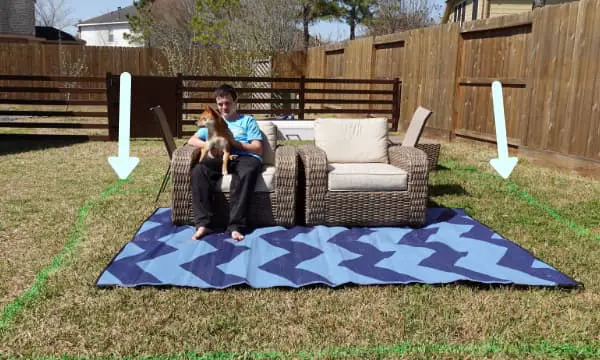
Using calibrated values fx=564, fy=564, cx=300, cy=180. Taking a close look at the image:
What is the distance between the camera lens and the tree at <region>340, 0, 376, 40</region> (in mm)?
24219

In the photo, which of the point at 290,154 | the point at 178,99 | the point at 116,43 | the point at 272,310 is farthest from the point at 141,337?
the point at 116,43

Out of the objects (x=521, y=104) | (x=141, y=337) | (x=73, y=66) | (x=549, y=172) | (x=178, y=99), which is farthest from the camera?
(x=73, y=66)

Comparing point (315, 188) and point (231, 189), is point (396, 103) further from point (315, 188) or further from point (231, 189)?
point (231, 189)

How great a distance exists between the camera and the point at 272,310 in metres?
3.23

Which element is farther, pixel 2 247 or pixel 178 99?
pixel 178 99

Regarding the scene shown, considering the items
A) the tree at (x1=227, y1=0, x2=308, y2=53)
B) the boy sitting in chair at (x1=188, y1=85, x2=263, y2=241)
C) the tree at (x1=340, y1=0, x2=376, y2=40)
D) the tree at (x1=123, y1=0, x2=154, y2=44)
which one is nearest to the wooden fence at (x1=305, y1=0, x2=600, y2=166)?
the boy sitting in chair at (x1=188, y1=85, x2=263, y2=241)

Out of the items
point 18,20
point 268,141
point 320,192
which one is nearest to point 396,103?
point 268,141

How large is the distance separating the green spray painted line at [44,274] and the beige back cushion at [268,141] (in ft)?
5.74

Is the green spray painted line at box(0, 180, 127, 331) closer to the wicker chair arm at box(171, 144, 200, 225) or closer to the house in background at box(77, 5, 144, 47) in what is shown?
the wicker chair arm at box(171, 144, 200, 225)

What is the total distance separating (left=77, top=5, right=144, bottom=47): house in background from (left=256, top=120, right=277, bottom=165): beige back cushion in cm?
4570

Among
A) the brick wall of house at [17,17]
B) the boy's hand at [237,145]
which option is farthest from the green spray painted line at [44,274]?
the brick wall of house at [17,17]

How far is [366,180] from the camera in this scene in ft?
15.9

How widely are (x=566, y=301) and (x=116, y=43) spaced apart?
164ft

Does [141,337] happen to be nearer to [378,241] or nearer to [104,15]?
[378,241]
